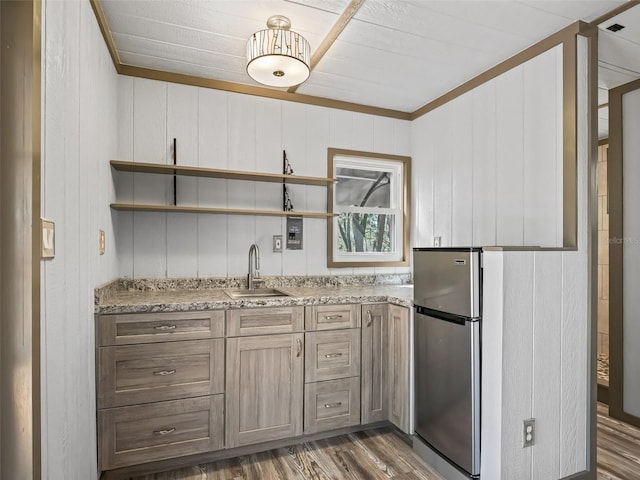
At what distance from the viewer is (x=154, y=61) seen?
253 cm

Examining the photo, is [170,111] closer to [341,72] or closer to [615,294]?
[341,72]

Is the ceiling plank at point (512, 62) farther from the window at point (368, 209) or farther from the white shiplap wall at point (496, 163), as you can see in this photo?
the window at point (368, 209)

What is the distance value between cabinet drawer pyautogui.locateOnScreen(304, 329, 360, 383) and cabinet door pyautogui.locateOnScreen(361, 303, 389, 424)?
68 mm

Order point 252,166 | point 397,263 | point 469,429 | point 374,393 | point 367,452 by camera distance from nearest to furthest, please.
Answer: point 469,429, point 367,452, point 374,393, point 252,166, point 397,263

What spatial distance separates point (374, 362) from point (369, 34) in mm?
2049

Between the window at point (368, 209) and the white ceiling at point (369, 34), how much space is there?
718 millimetres

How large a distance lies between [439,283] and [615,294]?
1.66 metres

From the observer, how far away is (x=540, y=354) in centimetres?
190

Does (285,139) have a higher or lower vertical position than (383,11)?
lower

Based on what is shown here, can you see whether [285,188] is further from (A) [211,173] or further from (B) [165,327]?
(B) [165,327]

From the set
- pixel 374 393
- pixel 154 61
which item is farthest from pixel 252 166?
pixel 374 393

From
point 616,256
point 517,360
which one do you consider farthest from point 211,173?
point 616,256

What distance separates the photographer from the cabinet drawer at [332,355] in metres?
2.38

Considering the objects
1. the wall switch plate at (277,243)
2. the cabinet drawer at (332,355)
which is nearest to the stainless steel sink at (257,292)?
the wall switch plate at (277,243)
